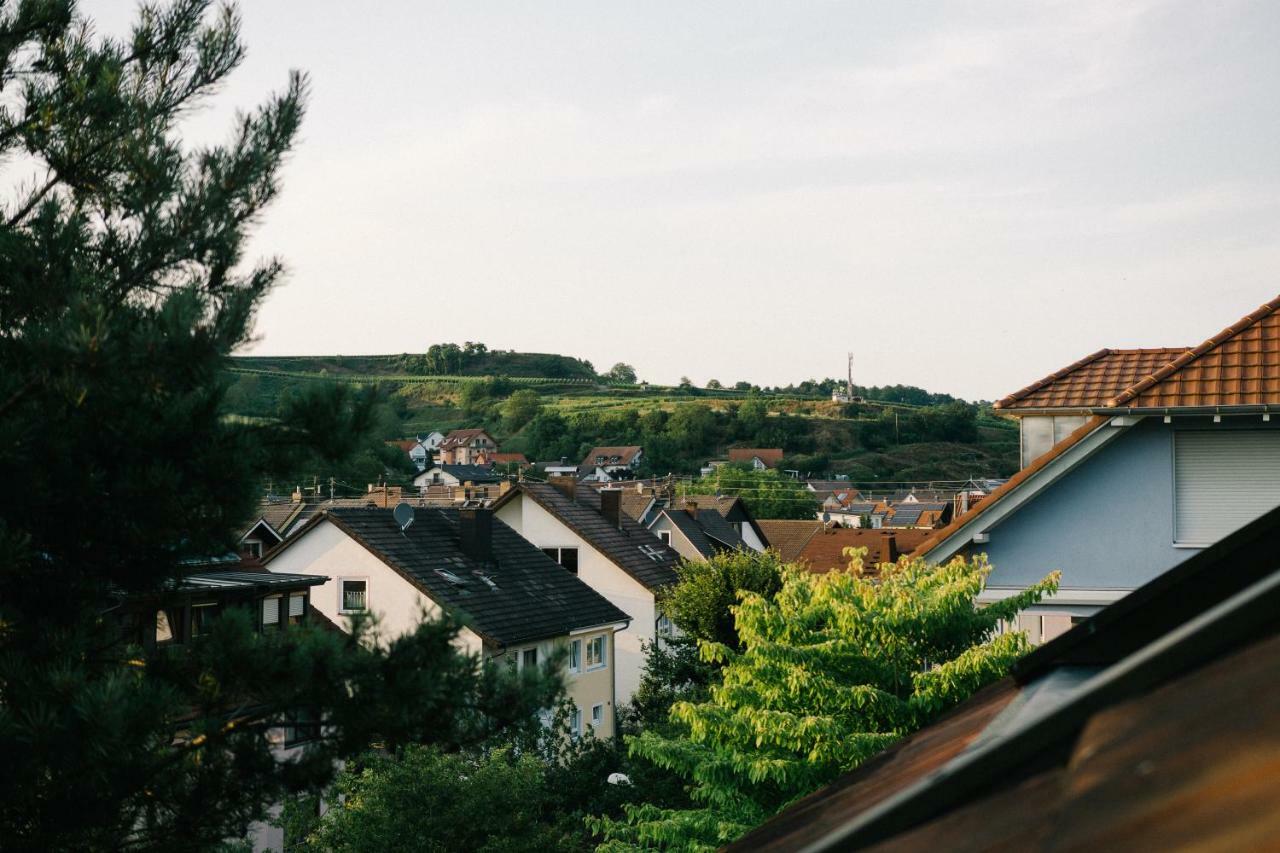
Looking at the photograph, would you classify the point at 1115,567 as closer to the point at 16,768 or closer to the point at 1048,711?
the point at 16,768

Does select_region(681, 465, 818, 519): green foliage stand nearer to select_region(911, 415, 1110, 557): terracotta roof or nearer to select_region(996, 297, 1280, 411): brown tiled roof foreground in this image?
select_region(911, 415, 1110, 557): terracotta roof

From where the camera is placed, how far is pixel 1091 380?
577 inches

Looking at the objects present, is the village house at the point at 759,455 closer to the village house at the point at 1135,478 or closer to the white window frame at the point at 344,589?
the white window frame at the point at 344,589

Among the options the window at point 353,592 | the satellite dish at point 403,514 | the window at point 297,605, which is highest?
the satellite dish at point 403,514

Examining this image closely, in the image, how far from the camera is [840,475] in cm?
16038

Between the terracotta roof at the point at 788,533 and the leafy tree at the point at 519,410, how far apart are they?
363 ft

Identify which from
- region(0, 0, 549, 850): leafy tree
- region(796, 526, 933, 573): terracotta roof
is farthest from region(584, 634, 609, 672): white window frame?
region(0, 0, 549, 850): leafy tree

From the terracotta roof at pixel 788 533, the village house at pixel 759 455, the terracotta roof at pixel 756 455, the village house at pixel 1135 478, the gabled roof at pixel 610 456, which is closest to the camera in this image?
the village house at pixel 1135 478

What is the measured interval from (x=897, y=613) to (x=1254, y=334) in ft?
16.6

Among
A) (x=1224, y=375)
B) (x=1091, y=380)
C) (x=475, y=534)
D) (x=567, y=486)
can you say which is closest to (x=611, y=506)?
(x=567, y=486)

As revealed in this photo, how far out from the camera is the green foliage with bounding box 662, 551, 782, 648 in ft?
115

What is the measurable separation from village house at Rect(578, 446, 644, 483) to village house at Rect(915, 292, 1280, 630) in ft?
439

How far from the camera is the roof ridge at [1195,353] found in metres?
12.5

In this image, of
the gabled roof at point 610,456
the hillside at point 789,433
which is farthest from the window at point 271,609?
the gabled roof at point 610,456
